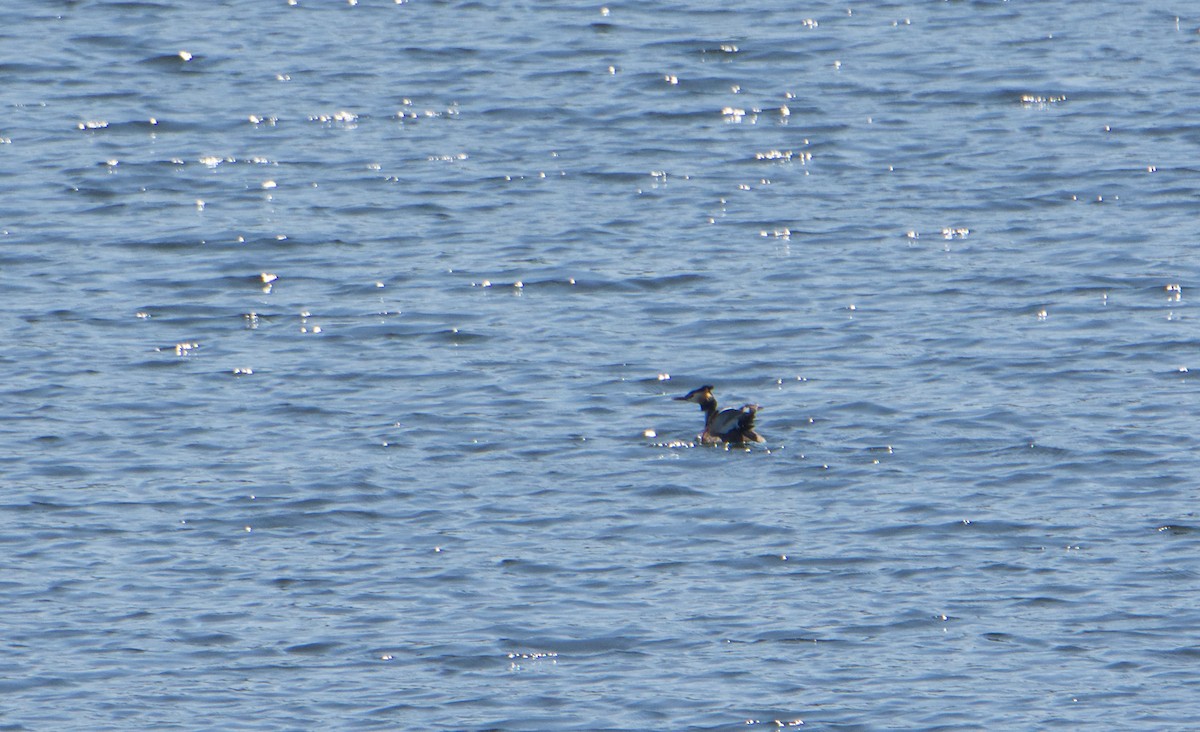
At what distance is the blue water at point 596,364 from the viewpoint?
1433 cm

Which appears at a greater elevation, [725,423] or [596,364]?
[596,364]

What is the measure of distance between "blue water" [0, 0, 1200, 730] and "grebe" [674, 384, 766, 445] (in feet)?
0.75

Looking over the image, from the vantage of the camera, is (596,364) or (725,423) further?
(596,364)

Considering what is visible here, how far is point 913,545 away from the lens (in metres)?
16.2

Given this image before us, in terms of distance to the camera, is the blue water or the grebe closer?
the blue water

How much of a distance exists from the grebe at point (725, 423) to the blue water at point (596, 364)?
0.75 ft

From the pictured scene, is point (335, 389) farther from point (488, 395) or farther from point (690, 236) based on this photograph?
point (690, 236)

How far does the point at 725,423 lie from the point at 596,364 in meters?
2.69

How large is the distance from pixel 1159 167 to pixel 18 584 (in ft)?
51.0

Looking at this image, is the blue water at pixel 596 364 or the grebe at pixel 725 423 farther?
the grebe at pixel 725 423

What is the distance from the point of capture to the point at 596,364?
20859mm

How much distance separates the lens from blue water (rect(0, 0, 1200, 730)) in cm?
1433

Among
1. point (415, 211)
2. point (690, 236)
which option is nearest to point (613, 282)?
point (690, 236)

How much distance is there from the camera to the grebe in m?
18.5
